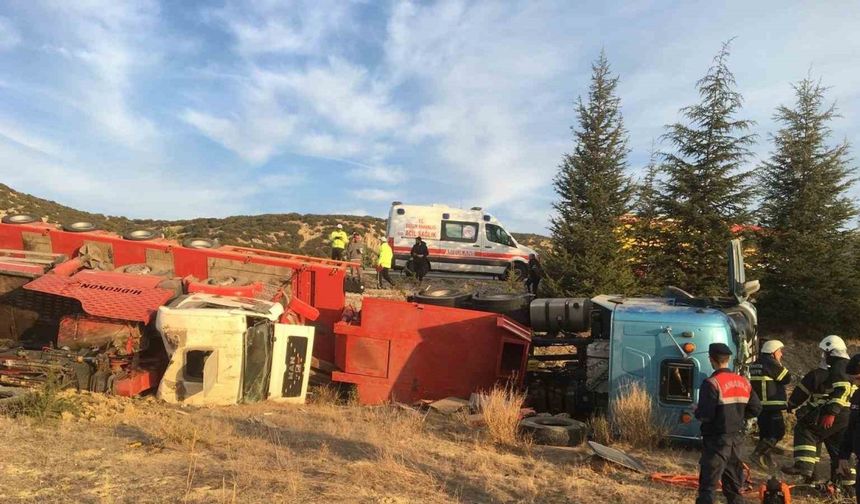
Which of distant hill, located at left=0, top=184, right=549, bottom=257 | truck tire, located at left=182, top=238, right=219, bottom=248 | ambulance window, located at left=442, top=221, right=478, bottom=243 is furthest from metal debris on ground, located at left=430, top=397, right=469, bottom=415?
distant hill, located at left=0, top=184, right=549, bottom=257

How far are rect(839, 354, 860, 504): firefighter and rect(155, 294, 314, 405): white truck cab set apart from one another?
6.06 meters

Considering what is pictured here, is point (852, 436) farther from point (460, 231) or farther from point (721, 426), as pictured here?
point (460, 231)

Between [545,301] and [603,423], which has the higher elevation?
[545,301]

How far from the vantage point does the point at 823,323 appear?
56.5ft

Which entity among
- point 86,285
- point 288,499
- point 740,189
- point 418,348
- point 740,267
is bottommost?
point 288,499

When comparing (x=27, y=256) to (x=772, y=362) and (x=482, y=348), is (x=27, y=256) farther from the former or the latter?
(x=772, y=362)

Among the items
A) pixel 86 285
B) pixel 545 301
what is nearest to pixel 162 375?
pixel 86 285

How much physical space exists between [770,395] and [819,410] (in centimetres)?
52

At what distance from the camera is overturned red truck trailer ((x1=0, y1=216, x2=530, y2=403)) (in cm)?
736

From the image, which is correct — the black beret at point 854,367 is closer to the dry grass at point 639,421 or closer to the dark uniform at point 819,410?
the dark uniform at point 819,410

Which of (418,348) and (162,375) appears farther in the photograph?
(418,348)

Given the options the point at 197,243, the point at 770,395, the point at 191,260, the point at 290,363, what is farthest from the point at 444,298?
the point at 770,395

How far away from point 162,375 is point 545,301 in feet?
17.4

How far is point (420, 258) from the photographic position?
61.7 ft
